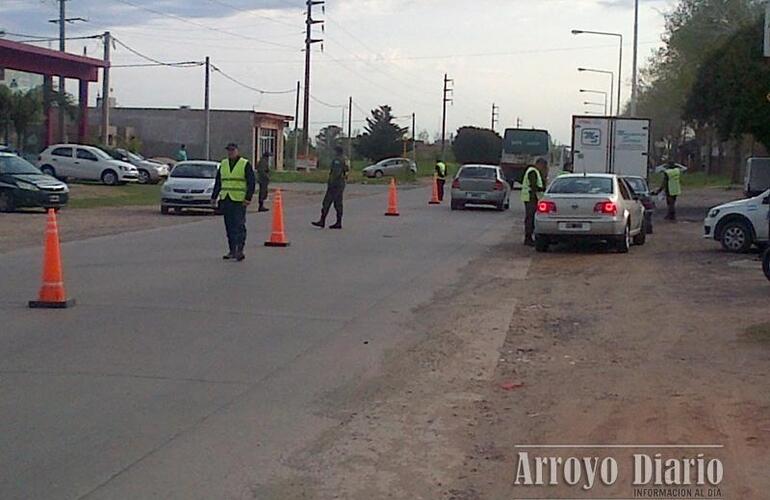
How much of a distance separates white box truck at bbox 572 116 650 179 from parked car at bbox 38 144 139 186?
67.7ft

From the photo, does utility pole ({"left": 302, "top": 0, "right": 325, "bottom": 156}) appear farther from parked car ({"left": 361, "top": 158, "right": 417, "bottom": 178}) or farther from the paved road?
the paved road

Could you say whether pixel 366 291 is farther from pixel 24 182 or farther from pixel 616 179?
pixel 24 182

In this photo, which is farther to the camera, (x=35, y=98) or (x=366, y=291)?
(x=35, y=98)

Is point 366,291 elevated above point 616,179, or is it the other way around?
point 616,179

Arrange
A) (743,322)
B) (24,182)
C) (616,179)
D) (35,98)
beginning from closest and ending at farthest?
(743,322) < (616,179) < (24,182) < (35,98)

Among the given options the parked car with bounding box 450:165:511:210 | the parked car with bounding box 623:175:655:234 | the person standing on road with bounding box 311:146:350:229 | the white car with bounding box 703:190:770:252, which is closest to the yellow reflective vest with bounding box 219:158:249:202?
the person standing on road with bounding box 311:146:350:229

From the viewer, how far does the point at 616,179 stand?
22.9 m

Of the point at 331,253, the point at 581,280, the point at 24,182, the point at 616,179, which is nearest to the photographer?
the point at 581,280

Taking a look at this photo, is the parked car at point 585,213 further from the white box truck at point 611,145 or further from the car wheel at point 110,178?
the car wheel at point 110,178

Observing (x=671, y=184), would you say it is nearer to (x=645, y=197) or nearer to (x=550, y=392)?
(x=645, y=197)

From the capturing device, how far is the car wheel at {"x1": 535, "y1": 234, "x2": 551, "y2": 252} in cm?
2254

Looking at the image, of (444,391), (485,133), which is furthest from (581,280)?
(485,133)

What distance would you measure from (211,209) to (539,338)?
68.4 feet

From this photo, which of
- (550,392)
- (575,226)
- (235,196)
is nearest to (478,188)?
(575,226)
